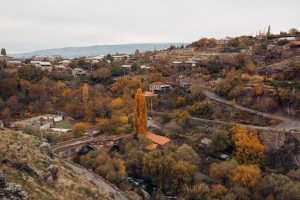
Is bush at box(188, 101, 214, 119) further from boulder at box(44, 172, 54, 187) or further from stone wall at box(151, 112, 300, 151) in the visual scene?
boulder at box(44, 172, 54, 187)

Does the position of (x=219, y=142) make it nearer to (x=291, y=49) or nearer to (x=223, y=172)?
(x=223, y=172)

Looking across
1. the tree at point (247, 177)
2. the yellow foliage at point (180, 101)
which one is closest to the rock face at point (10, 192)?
the tree at point (247, 177)

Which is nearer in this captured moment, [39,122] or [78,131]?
[78,131]

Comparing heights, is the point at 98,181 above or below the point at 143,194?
above

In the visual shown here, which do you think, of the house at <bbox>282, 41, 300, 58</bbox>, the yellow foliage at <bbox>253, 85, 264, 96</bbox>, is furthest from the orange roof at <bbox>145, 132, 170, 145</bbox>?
the house at <bbox>282, 41, 300, 58</bbox>

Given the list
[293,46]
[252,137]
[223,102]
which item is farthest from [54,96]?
[293,46]

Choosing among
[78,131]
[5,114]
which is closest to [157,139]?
[78,131]

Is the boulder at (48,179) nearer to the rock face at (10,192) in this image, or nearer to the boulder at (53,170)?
the boulder at (53,170)
